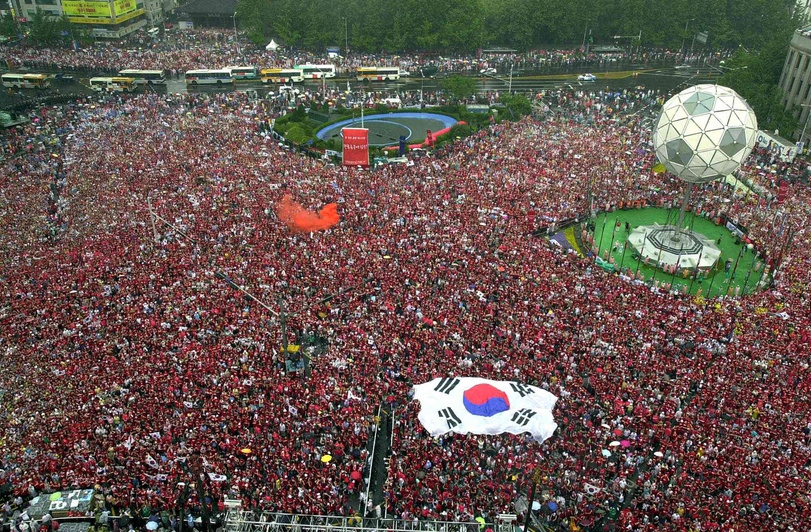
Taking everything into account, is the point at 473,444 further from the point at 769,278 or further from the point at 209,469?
the point at 769,278

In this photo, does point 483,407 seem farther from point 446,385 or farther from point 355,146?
point 355,146

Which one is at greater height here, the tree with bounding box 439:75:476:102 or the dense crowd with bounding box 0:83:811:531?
the tree with bounding box 439:75:476:102

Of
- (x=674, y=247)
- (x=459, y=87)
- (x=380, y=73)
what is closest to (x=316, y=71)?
(x=380, y=73)

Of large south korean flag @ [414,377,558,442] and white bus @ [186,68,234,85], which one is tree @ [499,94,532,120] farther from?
large south korean flag @ [414,377,558,442]

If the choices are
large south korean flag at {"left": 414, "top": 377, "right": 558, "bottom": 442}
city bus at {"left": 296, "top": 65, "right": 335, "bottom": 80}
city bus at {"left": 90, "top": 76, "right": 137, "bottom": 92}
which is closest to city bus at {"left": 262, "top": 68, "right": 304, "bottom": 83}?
city bus at {"left": 296, "top": 65, "right": 335, "bottom": 80}

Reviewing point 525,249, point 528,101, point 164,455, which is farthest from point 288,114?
point 164,455

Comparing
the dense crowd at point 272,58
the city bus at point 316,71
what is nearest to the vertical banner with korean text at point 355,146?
the city bus at point 316,71
